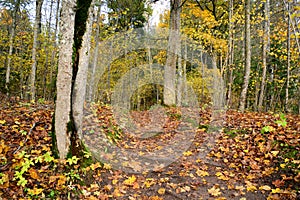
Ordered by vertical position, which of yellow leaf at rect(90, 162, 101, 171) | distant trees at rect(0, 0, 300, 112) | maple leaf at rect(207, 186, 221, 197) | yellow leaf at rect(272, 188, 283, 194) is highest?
distant trees at rect(0, 0, 300, 112)

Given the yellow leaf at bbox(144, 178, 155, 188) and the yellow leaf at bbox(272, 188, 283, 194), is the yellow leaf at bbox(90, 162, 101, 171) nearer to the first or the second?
the yellow leaf at bbox(144, 178, 155, 188)

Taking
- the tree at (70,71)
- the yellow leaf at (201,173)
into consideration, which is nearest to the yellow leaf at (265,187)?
the yellow leaf at (201,173)

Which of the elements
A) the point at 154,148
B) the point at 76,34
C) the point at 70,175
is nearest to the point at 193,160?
the point at 154,148

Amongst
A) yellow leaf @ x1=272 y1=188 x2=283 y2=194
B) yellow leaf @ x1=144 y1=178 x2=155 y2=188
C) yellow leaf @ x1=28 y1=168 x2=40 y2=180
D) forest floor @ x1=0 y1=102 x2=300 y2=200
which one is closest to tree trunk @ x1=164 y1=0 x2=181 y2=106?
forest floor @ x1=0 y1=102 x2=300 y2=200

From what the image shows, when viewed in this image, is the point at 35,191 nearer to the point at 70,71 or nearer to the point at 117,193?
the point at 117,193

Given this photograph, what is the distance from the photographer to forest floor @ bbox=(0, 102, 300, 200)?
12.7ft

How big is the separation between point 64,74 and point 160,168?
2754 mm

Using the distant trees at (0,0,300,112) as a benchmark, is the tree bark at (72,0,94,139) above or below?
below

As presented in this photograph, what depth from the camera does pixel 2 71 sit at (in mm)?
18078

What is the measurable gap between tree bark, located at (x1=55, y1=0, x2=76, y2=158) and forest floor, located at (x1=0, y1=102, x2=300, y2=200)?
1.40 feet

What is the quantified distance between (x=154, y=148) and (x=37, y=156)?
9.73 feet

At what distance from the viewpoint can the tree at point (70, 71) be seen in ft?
13.5

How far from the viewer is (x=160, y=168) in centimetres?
504

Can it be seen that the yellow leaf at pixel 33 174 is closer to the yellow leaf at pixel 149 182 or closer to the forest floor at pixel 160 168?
the forest floor at pixel 160 168
